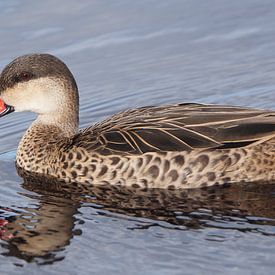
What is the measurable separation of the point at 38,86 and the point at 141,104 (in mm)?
1920

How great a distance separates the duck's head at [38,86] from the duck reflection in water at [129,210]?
3.17ft

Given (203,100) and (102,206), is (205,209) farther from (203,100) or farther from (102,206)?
(203,100)

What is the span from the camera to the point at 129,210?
912cm

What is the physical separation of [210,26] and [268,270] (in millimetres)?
6939

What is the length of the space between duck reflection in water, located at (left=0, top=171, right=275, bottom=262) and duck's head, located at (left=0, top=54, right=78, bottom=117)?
38.0 inches

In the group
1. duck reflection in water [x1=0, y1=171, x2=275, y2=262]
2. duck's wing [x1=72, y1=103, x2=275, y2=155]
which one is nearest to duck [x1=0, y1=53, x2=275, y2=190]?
duck's wing [x1=72, y1=103, x2=275, y2=155]

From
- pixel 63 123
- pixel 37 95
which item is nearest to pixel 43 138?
pixel 63 123

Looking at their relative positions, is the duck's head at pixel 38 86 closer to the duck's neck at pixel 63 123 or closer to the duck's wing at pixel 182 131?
the duck's neck at pixel 63 123

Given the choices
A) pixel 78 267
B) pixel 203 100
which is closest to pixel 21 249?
pixel 78 267

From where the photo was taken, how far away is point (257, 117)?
31.5 ft

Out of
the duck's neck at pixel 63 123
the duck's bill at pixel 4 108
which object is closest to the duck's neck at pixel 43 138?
the duck's neck at pixel 63 123

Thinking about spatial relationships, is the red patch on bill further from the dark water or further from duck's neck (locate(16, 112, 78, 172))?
the dark water

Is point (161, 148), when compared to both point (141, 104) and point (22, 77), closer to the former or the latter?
point (22, 77)

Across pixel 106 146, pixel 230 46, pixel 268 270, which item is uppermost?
pixel 230 46
